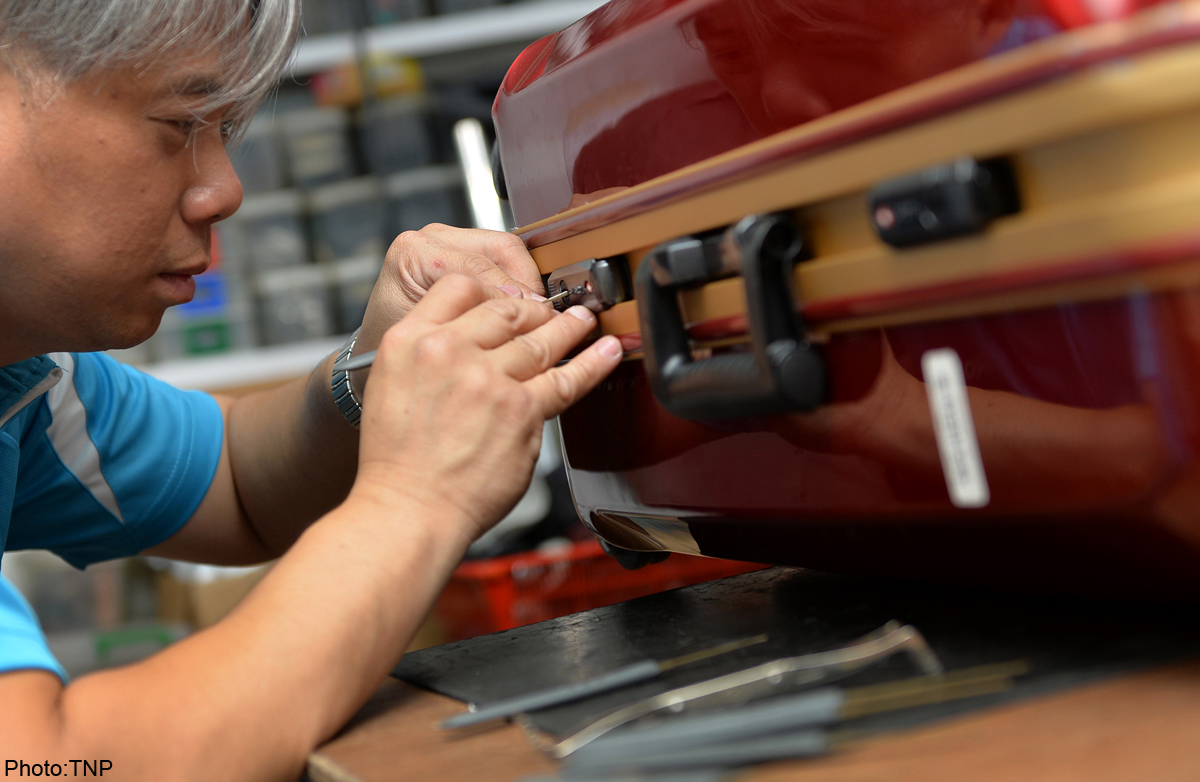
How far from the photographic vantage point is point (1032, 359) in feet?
1.31

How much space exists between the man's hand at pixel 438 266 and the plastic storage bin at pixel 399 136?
1.29 meters

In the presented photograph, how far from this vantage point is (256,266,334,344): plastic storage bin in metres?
2.07

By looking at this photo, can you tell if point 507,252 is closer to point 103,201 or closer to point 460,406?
point 460,406

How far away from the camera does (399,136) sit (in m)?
2.05

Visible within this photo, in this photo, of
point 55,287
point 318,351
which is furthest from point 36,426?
point 318,351

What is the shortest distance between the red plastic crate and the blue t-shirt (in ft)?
2.03

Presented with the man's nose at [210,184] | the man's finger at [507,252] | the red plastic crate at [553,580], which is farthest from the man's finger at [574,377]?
the red plastic crate at [553,580]

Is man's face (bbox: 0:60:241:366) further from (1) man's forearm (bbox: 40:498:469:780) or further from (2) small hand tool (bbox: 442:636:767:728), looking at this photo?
(2) small hand tool (bbox: 442:636:767:728)

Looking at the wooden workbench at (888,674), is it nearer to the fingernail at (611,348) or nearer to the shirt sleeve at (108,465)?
the fingernail at (611,348)

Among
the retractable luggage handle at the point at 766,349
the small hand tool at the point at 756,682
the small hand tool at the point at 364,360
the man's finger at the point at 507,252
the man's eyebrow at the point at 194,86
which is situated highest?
the man's eyebrow at the point at 194,86

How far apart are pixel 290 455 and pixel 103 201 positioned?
0.32 metres

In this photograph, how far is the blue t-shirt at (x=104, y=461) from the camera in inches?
35.6

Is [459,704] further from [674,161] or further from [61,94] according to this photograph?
[61,94]

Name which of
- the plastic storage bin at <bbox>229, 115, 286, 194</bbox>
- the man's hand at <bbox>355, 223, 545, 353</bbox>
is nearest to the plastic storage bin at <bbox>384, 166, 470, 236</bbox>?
the plastic storage bin at <bbox>229, 115, 286, 194</bbox>
